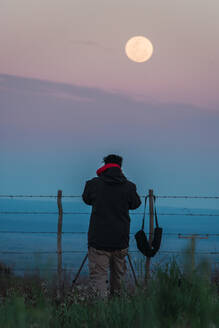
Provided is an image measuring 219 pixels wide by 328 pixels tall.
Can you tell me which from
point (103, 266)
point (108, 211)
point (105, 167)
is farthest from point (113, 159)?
point (103, 266)

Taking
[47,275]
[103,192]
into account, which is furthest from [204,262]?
[103,192]

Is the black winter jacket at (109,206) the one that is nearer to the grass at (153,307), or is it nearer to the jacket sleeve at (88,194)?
the jacket sleeve at (88,194)

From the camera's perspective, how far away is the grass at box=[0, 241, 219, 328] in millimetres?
2527

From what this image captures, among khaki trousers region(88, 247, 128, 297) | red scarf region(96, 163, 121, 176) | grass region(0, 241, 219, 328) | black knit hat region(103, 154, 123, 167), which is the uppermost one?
black knit hat region(103, 154, 123, 167)

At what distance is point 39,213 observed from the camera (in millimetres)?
8820

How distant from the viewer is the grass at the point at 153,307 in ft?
8.29

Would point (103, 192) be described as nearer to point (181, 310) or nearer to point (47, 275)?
point (181, 310)

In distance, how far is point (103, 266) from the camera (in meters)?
6.95

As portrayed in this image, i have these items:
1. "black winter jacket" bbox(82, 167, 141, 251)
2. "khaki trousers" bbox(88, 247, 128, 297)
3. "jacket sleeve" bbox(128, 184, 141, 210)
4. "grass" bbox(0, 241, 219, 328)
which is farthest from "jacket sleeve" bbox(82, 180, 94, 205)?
"grass" bbox(0, 241, 219, 328)

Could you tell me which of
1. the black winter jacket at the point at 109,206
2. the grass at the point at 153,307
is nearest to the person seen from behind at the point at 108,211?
the black winter jacket at the point at 109,206

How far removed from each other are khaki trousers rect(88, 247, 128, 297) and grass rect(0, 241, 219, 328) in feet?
9.43

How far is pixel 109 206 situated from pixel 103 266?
0.88 m

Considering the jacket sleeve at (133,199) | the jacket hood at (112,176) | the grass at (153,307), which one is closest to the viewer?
the grass at (153,307)

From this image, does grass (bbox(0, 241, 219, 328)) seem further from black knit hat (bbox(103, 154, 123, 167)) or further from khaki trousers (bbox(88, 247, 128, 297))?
black knit hat (bbox(103, 154, 123, 167))
